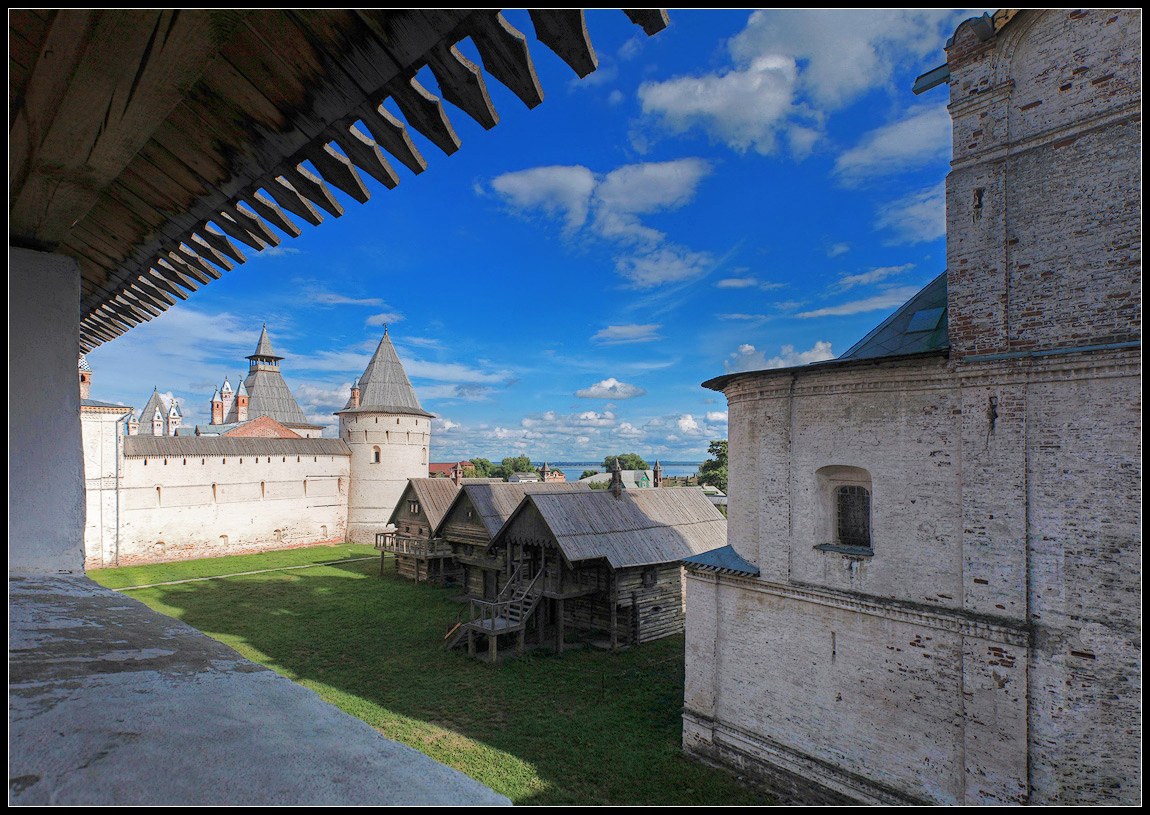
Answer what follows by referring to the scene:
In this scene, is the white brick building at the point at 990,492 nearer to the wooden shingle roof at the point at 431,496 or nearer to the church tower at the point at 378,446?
the wooden shingle roof at the point at 431,496

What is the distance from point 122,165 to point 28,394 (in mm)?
2328

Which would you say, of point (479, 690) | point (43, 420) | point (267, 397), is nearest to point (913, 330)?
point (43, 420)

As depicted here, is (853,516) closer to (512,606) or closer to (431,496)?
(512,606)

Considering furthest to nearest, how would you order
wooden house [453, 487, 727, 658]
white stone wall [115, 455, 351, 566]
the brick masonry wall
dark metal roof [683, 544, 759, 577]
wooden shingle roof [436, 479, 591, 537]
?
1. white stone wall [115, 455, 351, 566]
2. wooden shingle roof [436, 479, 591, 537]
3. wooden house [453, 487, 727, 658]
4. dark metal roof [683, 544, 759, 577]
5. the brick masonry wall

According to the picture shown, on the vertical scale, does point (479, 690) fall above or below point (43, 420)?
below

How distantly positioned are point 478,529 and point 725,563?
13638mm

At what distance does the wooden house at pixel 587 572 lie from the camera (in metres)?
16.7

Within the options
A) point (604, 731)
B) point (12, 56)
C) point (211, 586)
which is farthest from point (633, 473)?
point (12, 56)

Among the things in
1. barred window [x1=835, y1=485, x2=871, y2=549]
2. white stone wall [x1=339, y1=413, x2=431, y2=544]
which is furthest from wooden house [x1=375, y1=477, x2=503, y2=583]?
barred window [x1=835, y1=485, x2=871, y2=549]

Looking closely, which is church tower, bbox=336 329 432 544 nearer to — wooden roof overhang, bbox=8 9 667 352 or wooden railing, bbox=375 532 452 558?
wooden railing, bbox=375 532 452 558

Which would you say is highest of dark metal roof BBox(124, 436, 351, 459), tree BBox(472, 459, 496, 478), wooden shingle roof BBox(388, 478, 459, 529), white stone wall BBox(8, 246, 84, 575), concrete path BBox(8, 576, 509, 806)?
white stone wall BBox(8, 246, 84, 575)

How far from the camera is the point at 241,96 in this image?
2.29 meters

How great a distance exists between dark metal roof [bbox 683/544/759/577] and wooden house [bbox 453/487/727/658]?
6.02m

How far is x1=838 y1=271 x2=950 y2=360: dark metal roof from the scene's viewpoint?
8.76 m
